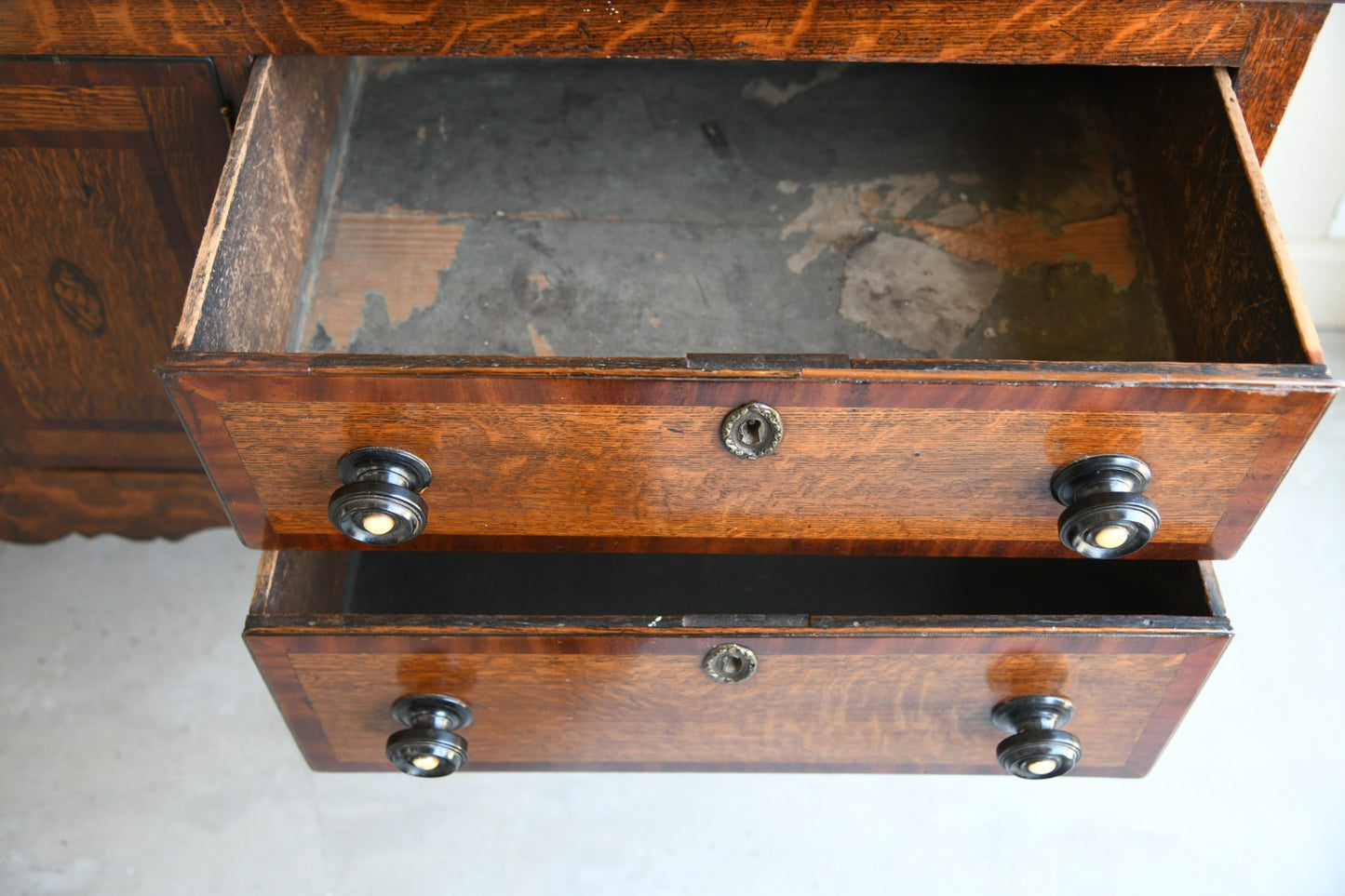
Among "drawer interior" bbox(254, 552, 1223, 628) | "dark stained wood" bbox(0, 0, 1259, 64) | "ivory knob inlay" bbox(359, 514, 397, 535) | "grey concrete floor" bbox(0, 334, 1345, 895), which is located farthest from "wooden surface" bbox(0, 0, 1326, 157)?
"grey concrete floor" bbox(0, 334, 1345, 895)

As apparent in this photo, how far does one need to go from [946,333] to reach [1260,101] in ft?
0.87

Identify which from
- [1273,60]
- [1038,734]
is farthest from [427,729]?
[1273,60]

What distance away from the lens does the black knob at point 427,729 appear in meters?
0.95

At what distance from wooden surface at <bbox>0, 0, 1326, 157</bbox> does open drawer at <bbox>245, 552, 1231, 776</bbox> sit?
0.37 meters

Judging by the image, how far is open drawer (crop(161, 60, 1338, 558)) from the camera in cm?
75

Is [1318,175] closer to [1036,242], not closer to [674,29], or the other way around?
[1036,242]

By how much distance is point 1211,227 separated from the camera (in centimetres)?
91

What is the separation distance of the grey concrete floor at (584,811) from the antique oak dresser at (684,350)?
15 centimetres

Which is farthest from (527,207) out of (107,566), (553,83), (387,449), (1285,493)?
(1285,493)

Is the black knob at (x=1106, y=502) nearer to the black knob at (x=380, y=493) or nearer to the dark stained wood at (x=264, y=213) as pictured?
the black knob at (x=380, y=493)

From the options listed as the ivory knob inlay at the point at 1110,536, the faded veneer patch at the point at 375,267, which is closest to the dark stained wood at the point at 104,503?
the faded veneer patch at the point at 375,267

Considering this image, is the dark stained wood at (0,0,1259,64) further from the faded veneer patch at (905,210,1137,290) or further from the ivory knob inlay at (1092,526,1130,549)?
the ivory knob inlay at (1092,526,1130,549)

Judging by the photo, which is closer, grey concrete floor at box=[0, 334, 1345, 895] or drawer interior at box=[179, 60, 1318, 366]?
drawer interior at box=[179, 60, 1318, 366]

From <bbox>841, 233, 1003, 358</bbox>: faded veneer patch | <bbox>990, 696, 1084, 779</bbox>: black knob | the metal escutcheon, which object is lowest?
<bbox>990, 696, 1084, 779</bbox>: black knob
